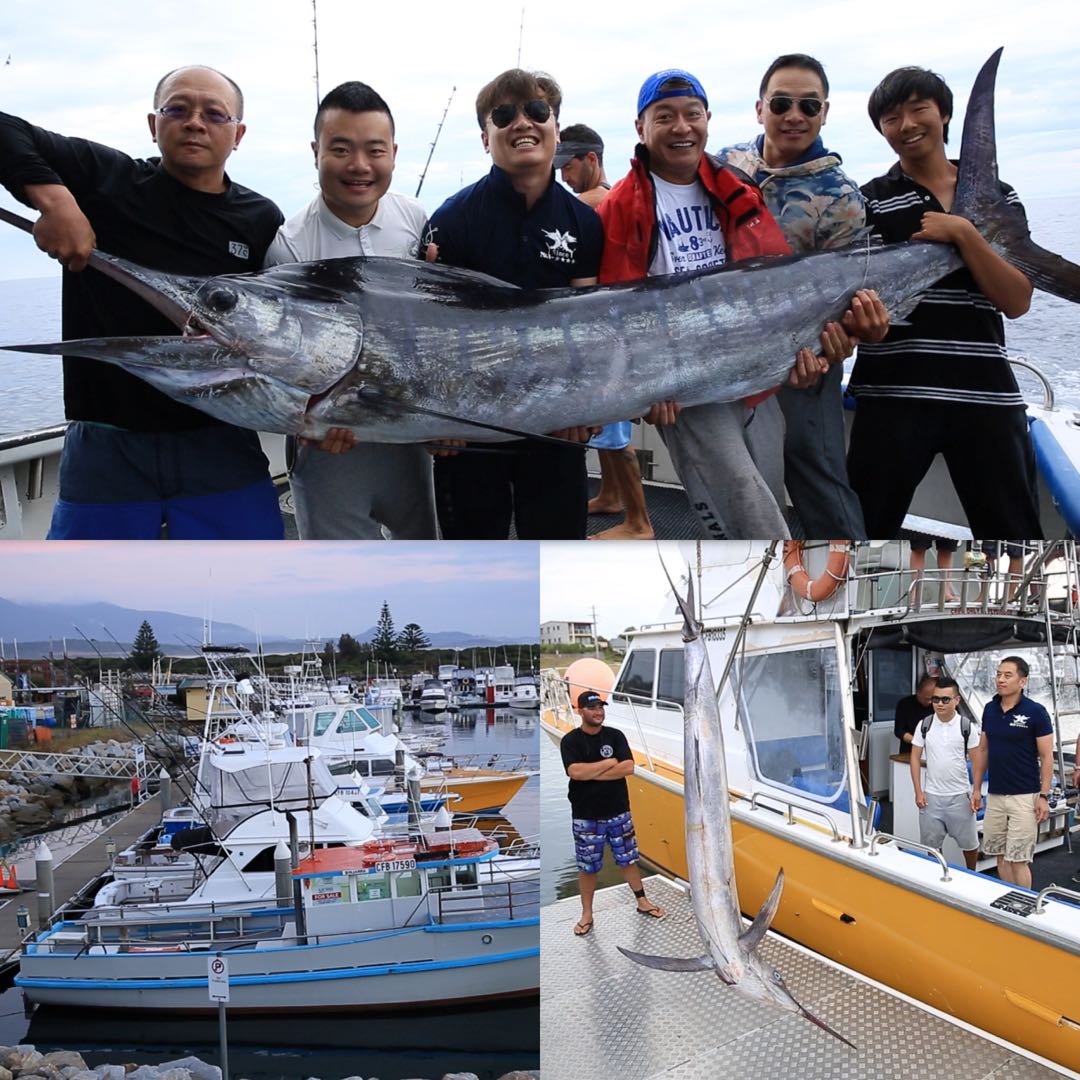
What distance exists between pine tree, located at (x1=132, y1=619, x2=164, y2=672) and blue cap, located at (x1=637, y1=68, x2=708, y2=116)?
150 cm

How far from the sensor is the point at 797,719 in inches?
97.3

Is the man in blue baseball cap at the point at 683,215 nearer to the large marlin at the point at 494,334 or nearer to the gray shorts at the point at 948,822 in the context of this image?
the large marlin at the point at 494,334

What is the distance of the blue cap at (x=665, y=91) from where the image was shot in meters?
1.84

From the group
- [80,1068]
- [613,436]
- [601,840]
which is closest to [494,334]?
[613,436]

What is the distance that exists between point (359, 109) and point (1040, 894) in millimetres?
2055

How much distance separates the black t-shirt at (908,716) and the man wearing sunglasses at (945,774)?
0.01 m

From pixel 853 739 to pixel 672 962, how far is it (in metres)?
0.69

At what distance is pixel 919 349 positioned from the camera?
→ 2035 millimetres

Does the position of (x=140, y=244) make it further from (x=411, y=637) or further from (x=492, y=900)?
(x=492, y=900)

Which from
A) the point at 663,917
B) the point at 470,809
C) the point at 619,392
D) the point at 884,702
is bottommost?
the point at 663,917

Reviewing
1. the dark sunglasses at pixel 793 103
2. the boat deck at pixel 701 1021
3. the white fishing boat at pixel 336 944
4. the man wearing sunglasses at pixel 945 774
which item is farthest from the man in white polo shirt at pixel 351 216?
the man wearing sunglasses at pixel 945 774

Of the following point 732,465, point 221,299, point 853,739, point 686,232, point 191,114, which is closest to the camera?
point 221,299

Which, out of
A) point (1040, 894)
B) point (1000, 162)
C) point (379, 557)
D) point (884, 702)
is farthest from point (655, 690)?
point (1000, 162)

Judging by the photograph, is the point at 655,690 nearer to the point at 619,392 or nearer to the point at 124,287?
the point at 619,392
